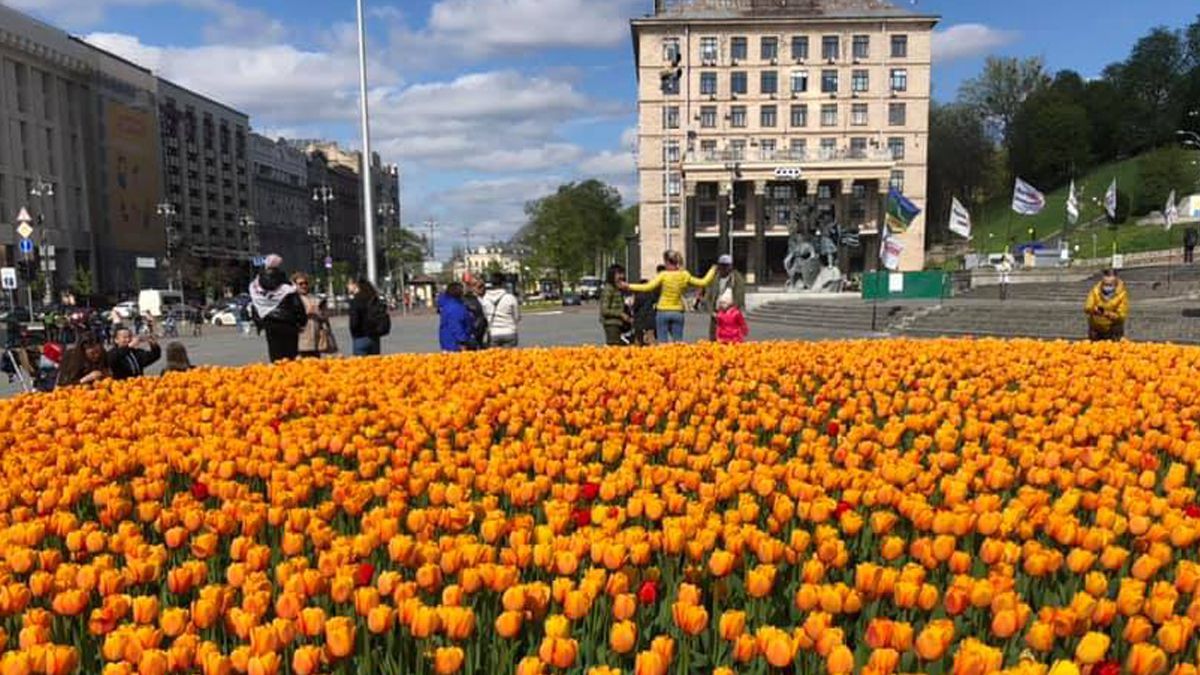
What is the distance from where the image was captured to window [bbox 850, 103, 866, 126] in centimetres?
7438

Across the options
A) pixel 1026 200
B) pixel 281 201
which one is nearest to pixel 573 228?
pixel 1026 200

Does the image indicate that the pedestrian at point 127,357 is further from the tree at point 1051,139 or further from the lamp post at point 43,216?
the tree at point 1051,139

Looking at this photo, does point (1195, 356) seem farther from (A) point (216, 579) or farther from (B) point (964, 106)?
(B) point (964, 106)

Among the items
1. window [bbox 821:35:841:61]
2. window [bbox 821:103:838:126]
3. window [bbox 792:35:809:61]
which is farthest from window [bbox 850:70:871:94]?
window [bbox 792:35:809:61]

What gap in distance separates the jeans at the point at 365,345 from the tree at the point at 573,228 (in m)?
69.9

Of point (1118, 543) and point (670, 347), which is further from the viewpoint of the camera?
point (670, 347)

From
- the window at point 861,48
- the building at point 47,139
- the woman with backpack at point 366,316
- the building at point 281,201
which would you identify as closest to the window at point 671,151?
the window at point 861,48

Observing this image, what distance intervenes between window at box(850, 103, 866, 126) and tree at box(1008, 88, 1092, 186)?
3540 centimetres

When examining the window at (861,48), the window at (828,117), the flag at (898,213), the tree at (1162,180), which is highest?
the window at (861,48)

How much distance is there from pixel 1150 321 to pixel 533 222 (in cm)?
7540

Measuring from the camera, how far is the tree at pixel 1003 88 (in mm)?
107812

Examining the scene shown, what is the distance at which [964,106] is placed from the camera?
103m

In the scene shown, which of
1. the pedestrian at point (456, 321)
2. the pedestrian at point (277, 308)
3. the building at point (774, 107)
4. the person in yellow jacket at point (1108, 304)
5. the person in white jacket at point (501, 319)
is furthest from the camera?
the building at point (774, 107)

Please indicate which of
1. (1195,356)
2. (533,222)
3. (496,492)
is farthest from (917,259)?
(496,492)
